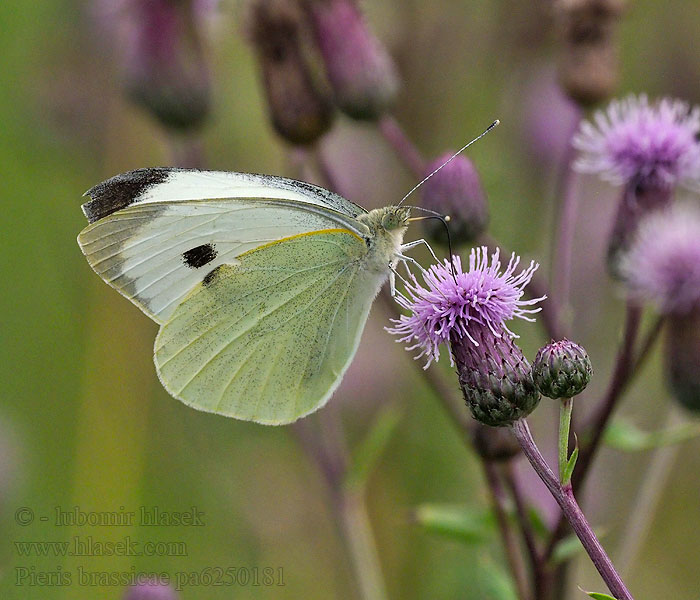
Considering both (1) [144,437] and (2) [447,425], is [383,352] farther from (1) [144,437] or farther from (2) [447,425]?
(1) [144,437]

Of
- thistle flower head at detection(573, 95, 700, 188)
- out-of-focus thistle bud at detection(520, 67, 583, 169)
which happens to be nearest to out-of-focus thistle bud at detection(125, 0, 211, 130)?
thistle flower head at detection(573, 95, 700, 188)

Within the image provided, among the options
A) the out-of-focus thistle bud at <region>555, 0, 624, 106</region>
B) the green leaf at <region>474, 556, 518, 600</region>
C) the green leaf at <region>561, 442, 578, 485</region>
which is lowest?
the green leaf at <region>474, 556, 518, 600</region>

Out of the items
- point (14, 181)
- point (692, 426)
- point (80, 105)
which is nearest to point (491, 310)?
point (692, 426)

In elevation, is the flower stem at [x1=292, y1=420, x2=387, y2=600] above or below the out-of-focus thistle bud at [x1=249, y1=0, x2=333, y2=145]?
below

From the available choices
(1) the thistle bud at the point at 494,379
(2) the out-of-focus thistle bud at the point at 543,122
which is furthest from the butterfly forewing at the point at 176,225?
(2) the out-of-focus thistle bud at the point at 543,122

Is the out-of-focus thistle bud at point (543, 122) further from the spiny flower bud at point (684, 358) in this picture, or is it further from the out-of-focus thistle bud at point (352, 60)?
the spiny flower bud at point (684, 358)

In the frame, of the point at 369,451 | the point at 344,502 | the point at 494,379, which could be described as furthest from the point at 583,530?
the point at 344,502

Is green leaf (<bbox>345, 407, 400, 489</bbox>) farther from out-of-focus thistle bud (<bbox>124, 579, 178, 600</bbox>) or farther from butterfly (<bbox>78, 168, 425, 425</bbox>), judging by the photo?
out-of-focus thistle bud (<bbox>124, 579, 178, 600</bbox>)
